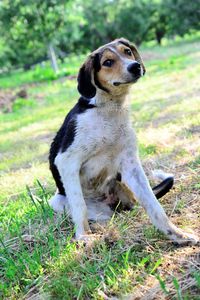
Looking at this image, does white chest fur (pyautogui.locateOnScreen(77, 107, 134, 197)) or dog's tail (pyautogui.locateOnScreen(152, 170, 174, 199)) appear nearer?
white chest fur (pyautogui.locateOnScreen(77, 107, 134, 197))

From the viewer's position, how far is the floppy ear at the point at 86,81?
10.5ft

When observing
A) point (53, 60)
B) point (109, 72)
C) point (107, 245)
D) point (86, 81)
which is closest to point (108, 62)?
point (109, 72)

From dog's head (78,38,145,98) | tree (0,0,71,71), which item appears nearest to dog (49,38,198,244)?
dog's head (78,38,145,98)

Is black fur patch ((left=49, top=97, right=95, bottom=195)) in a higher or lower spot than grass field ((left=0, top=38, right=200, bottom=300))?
higher

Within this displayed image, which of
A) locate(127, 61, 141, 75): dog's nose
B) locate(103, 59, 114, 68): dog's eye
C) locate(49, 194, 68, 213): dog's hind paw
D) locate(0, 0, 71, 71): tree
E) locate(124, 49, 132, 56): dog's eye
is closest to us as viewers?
locate(127, 61, 141, 75): dog's nose

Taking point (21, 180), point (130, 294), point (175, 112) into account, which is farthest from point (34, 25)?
point (130, 294)

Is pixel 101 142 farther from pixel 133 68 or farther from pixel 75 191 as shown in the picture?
pixel 133 68

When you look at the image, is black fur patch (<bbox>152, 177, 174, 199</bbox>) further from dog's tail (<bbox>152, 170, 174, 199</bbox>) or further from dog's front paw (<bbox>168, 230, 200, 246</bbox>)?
dog's front paw (<bbox>168, 230, 200, 246</bbox>)

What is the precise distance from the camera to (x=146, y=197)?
3.12m

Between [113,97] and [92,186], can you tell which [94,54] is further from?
[92,186]

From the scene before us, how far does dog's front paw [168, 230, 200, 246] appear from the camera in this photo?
2736mm

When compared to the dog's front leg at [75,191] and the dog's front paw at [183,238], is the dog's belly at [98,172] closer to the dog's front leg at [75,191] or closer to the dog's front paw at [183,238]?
the dog's front leg at [75,191]

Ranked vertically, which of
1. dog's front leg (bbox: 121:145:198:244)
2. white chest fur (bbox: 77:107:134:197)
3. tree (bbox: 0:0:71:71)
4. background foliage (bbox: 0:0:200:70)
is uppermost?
white chest fur (bbox: 77:107:134:197)

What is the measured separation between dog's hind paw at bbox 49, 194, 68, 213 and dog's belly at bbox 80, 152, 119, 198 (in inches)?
7.1
